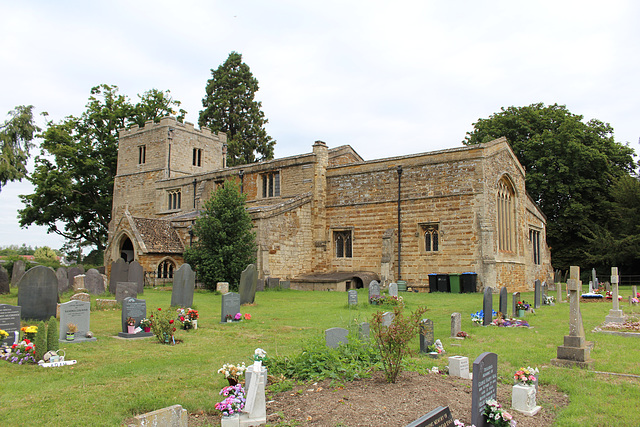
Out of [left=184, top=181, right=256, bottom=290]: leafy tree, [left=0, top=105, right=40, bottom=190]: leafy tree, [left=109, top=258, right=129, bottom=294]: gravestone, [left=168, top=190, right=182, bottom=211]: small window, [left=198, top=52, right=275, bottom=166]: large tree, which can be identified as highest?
[left=198, top=52, right=275, bottom=166]: large tree

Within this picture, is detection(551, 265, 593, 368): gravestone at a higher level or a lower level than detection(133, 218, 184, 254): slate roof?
lower

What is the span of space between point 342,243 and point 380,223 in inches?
112

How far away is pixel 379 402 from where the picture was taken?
5.76m

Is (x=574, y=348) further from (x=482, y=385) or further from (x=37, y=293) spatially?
(x=37, y=293)

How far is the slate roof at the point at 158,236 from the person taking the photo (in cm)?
2591

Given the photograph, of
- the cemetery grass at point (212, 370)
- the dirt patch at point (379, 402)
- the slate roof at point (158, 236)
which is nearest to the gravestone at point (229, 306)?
the cemetery grass at point (212, 370)

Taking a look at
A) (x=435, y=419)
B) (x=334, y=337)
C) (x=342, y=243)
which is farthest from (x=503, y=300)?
(x=342, y=243)

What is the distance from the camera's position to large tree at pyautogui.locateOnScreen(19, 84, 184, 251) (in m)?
39.5

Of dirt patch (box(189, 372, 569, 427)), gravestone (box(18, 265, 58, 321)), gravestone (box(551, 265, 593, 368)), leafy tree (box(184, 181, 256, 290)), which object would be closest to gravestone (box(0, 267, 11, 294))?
leafy tree (box(184, 181, 256, 290))

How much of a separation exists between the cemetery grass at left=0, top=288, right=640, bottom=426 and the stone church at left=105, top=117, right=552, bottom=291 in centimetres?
979

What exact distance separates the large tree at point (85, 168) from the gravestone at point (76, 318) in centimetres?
3198

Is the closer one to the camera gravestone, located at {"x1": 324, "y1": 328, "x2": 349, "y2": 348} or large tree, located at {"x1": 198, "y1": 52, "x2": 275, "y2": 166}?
gravestone, located at {"x1": 324, "y1": 328, "x2": 349, "y2": 348}

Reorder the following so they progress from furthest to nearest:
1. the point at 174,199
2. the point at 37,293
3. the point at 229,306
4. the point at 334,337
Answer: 1. the point at 174,199
2. the point at 229,306
3. the point at 37,293
4. the point at 334,337

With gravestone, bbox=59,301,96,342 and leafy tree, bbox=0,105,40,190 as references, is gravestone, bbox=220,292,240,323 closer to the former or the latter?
gravestone, bbox=59,301,96,342
